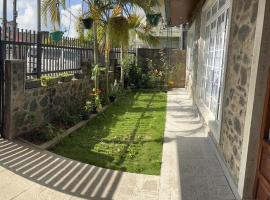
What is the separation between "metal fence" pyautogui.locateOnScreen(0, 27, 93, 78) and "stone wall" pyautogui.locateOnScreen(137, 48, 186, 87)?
6.96m

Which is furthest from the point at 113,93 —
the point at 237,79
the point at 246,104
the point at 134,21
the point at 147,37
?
the point at 246,104

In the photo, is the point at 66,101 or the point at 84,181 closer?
the point at 84,181

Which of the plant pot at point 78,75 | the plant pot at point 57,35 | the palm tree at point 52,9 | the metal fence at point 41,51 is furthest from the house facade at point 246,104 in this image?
the plant pot at point 78,75

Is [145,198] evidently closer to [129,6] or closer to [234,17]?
[234,17]

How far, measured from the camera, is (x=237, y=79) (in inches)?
169

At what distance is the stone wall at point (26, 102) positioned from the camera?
5.86m

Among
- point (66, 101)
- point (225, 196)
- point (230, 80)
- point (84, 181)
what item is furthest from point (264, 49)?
point (66, 101)

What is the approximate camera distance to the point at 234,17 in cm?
473

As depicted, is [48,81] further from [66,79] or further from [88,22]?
[88,22]

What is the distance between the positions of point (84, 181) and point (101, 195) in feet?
1.57

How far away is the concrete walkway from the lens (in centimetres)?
401

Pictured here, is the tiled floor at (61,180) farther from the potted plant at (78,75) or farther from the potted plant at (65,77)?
the potted plant at (78,75)

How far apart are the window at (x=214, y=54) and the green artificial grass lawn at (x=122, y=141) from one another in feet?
4.19

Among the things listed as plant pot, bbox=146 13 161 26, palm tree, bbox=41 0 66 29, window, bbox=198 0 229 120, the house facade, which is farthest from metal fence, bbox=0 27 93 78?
the house facade
